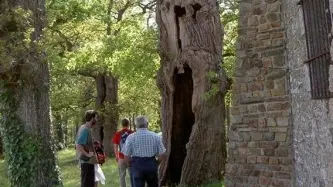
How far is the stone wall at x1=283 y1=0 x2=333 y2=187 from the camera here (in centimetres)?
541

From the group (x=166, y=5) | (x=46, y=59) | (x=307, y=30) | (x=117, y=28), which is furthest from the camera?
(x=117, y=28)

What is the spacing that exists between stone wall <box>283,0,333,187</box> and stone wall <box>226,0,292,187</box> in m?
0.35

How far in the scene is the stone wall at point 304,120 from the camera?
5.41m

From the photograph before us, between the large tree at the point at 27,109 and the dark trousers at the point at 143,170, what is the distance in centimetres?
385

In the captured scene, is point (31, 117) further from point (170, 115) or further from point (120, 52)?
point (120, 52)

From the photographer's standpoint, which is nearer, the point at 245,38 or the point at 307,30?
the point at 307,30

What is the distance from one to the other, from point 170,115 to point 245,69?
4341mm

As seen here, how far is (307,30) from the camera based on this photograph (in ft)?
19.1

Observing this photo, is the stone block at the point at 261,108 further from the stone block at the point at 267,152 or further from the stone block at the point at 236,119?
the stone block at the point at 267,152

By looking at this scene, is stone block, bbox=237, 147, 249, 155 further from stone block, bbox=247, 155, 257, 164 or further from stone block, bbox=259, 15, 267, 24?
stone block, bbox=259, 15, 267, 24

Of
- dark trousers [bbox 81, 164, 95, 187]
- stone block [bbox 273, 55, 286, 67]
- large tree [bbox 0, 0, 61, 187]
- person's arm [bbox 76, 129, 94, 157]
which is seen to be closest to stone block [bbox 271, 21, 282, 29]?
stone block [bbox 273, 55, 286, 67]

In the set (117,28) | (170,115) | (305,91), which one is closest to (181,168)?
(170,115)

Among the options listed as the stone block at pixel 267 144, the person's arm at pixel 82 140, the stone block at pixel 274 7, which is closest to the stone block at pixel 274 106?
the stone block at pixel 267 144

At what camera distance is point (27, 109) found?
11.4 meters
